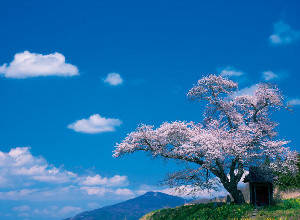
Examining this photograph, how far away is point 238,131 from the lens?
32.7 metres

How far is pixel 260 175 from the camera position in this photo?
32.3 m

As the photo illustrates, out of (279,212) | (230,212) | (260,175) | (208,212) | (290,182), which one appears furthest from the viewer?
(290,182)

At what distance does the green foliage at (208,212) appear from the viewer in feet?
93.0

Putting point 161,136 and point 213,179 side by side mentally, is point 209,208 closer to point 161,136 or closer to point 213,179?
point 213,179

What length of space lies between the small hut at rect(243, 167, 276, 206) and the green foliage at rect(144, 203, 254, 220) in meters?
2.50

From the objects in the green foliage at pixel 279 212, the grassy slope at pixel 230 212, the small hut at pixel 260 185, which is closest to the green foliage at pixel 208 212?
the grassy slope at pixel 230 212

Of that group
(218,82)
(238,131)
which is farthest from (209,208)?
(218,82)

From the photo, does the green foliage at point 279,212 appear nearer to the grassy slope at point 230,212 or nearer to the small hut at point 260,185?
the grassy slope at point 230,212

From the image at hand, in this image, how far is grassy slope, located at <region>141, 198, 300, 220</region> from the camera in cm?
2644

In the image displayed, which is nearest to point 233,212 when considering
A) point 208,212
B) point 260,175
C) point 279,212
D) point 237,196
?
point 208,212

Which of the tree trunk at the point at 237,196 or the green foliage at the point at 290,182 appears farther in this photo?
the green foliage at the point at 290,182

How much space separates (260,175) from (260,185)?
3.31 ft

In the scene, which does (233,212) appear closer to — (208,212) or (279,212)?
(208,212)

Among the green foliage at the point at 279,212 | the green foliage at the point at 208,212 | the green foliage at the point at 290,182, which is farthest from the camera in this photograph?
the green foliage at the point at 290,182
